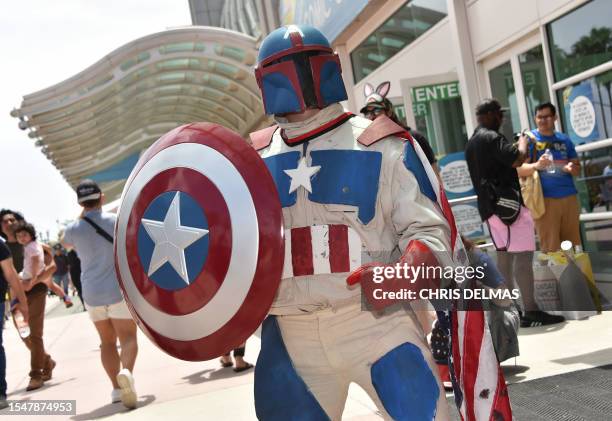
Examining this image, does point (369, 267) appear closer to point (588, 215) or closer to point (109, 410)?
point (109, 410)

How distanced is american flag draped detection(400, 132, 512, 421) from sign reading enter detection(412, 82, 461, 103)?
19.0 ft

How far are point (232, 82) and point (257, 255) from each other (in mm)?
18478

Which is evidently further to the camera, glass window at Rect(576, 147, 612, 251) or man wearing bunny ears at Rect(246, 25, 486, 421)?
glass window at Rect(576, 147, 612, 251)

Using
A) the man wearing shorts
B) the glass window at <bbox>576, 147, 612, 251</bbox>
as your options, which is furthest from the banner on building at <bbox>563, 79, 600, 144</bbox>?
the man wearing shorts

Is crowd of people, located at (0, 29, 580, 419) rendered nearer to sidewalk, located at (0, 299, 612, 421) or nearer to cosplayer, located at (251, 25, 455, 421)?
cosplayer, located at (251, 25, 455, 421)

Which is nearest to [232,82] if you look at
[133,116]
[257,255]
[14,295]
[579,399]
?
[133,116]

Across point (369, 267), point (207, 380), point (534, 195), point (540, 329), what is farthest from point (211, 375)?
point (369, 267)

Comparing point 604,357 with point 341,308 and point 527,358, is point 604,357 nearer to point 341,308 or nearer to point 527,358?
point 527,358

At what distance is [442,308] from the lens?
7.80 ft

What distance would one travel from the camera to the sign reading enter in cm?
805

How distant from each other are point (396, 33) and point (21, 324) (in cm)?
628

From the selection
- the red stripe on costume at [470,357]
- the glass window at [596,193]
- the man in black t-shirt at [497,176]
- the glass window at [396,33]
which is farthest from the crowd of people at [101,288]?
the glass window at [396,33]

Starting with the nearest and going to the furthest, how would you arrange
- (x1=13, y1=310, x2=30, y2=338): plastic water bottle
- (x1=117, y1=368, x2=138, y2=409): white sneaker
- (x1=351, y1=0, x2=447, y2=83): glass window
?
(x1=117, y1=368, x2=138, y2=409): white sneaker
(x1=13, y1=310, x2=30, y2=338): plastic water bottle
(x1=351, y1=0, x2=447, y2=83): glass window

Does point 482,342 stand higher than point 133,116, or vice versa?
point 133,116
